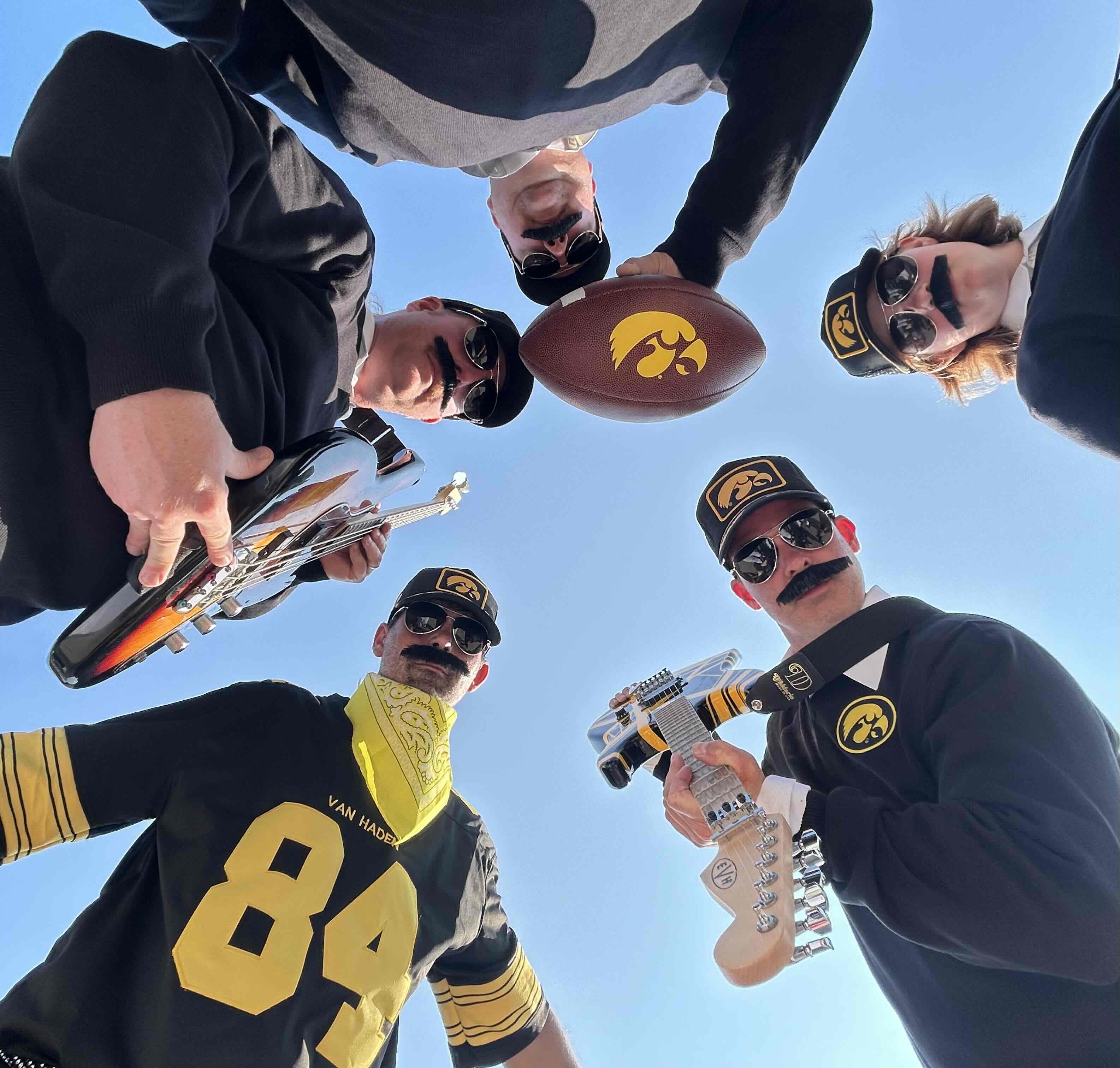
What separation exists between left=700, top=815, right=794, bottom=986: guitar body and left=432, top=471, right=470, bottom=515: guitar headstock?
205 cm

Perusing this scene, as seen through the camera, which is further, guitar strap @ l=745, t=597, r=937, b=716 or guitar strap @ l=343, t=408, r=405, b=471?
guitar strap @ l=745, t=597, r=937, b=716

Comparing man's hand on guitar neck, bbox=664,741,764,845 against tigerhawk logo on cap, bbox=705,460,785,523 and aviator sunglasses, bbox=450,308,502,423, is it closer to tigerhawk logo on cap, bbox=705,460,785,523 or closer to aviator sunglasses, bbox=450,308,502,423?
tigerhawk logo on cap, bbox=705,460,785,523

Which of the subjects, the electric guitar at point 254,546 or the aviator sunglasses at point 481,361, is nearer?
the electric guitar at point 254,546

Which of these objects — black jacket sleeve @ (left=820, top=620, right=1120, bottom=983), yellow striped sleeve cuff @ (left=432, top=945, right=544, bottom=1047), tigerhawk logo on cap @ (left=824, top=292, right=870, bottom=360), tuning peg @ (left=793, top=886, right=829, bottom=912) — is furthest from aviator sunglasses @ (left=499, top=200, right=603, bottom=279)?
yellow striped sleeve cuff @ (left=432, top=945, right=544, bottom=1047)

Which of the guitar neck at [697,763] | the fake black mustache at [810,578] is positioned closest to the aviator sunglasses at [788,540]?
the fake black mustache at [810,578]

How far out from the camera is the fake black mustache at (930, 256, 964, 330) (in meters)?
3.88

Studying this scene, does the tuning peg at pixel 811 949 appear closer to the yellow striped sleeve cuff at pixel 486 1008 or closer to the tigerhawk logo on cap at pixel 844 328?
the yellow striped sleeve cuff at pixel 486 1008

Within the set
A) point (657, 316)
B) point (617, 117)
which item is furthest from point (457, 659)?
point (617, 117)

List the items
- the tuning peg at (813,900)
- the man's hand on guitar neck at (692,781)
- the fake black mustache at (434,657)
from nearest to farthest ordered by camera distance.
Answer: the tuning peg at (813,900), the man's hand on guitar neck at (692,781), the fake black mustache at (434,657)

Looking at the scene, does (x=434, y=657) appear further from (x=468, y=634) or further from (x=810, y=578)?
(x=810, y=578)

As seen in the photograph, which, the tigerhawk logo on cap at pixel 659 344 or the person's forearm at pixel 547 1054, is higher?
the tigerhawk logo on cap at pixel 659 344

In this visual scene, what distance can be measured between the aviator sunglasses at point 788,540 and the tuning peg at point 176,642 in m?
2.62

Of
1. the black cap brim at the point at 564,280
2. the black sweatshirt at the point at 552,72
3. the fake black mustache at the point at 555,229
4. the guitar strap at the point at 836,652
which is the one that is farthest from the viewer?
the black cap brim at the point at 564,280

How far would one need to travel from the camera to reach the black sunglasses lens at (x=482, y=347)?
3695 mm
